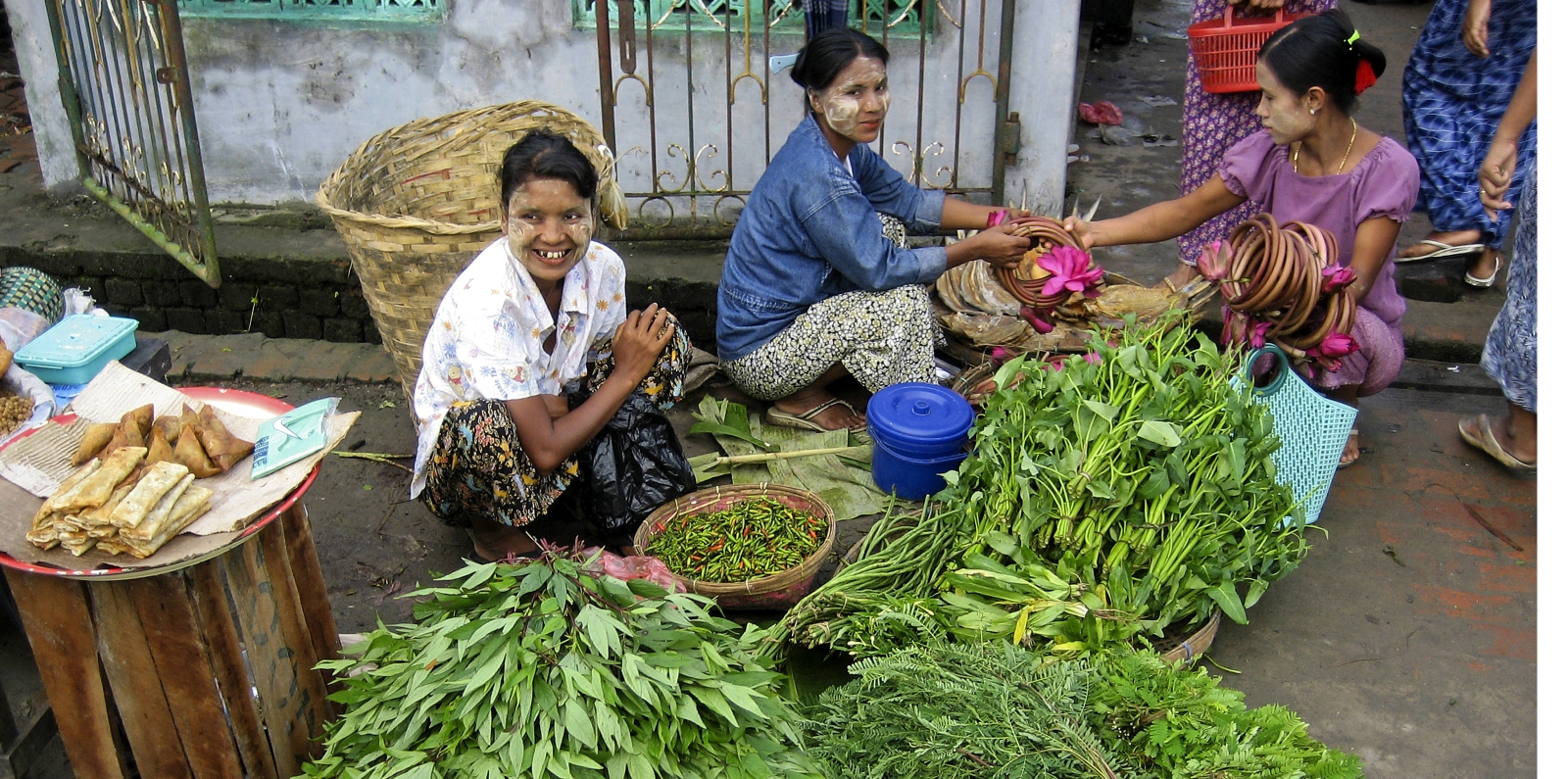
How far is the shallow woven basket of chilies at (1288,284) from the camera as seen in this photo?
2.83 meters

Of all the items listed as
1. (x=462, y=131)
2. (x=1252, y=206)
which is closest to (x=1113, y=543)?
(x=1252, y=206)

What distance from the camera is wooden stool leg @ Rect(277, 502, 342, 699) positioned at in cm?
222

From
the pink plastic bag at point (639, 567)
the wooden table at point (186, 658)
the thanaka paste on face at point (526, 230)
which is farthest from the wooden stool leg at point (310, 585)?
the thanaka paste on face at point (526, 230)

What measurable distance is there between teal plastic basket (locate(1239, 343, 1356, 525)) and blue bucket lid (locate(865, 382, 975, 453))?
2.55 ft

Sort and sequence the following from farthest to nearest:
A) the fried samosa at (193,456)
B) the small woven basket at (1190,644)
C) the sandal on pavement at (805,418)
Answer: the sandal on pavement at (805,418)
the small woven basket at (1190,644)
the fried samosa at (193,456)

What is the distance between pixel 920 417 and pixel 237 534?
1829 mm

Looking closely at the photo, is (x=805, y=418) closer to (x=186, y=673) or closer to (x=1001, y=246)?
(x=1001, y=246)

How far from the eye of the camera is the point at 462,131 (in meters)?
3.90

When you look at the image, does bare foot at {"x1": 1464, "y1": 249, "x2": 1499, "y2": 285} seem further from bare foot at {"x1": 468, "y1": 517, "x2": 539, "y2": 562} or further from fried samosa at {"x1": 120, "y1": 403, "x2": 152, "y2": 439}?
fried samosa at {"x1": 120, "y1": 403, "x2": 152, "y2": 439}

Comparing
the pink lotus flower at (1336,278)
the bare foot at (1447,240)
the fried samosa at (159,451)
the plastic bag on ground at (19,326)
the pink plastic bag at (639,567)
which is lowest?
the pink plastic bag at (639,567)

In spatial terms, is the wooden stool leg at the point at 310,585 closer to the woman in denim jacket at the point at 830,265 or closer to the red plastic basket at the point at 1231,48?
the woman in denim jacket at the point at 830,265

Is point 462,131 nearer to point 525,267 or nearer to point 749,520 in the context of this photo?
point 525,267

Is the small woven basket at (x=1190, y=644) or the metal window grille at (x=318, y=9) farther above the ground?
the metal window grille at (x=318, y=9)

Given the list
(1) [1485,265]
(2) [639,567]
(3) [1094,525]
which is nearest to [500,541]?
(2) [639,567]
